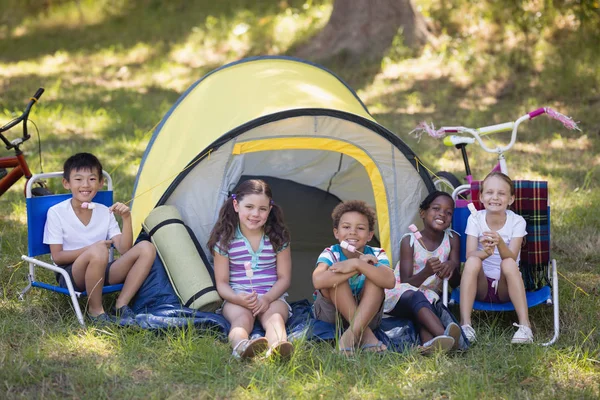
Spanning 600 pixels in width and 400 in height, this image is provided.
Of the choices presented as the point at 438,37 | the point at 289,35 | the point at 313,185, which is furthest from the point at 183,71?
the point at 313,185

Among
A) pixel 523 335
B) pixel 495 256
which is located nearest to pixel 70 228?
pixel 495 256

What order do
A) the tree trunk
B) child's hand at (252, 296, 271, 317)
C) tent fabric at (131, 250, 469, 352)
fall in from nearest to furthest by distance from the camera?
1. tent fabric at (131, 250, 469, 352)
2. child's hand at (252, 296, 271, 317)
3. the tree trunk

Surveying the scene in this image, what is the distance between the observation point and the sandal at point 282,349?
363 cm

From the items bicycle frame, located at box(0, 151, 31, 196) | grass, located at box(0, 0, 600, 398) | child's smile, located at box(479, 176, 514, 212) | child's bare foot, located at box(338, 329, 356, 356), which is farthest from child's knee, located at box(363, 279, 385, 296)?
bicycle frame, located at box(0, 151, 31, 196)

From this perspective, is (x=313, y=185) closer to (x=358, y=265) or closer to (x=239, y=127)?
(x=239, y=127)

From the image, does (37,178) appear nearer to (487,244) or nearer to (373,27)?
Answer: (487,244)

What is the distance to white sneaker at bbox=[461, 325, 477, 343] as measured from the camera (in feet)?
13.1

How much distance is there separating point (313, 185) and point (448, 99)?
4.00 m

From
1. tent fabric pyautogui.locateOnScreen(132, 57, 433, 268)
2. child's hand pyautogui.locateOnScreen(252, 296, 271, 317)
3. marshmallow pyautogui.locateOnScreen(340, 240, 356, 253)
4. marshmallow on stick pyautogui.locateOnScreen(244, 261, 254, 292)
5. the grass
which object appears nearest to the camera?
the grass

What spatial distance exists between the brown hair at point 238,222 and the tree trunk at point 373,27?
685 cm

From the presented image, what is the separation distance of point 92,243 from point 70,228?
15 cm

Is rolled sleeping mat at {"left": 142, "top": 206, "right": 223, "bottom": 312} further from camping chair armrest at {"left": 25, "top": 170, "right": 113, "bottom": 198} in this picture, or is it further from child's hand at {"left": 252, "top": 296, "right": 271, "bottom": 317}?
camping chair armrest at {"left": 25, "top": 170, "right": 113, "bottom": 198}

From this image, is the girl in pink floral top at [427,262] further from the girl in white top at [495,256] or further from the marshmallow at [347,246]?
the marshmallow at [347,246]

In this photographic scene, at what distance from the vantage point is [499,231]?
436cm
